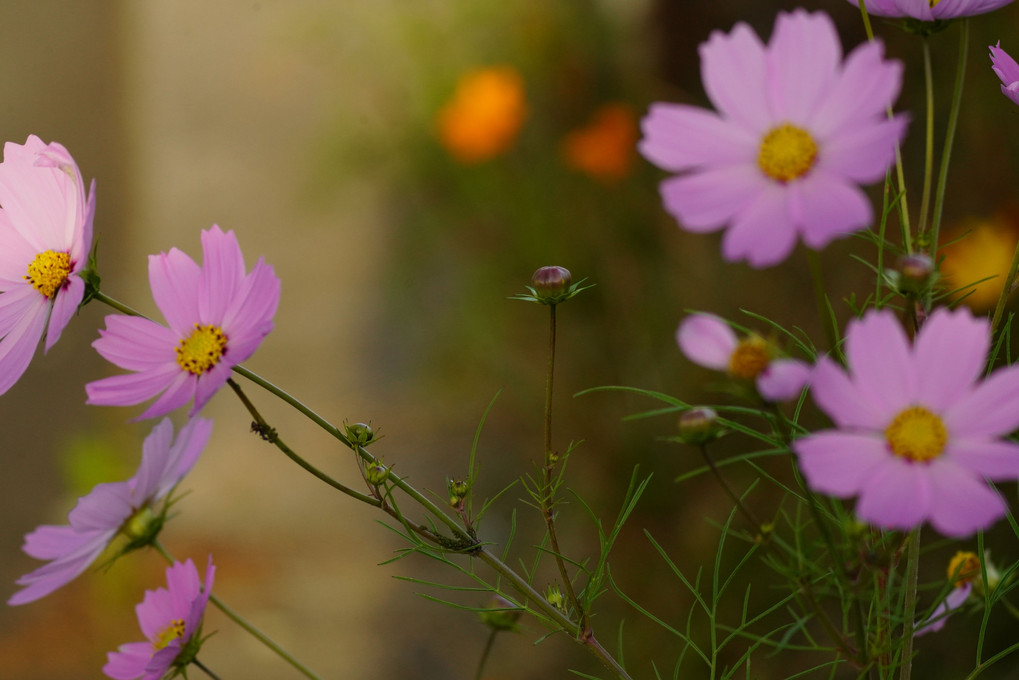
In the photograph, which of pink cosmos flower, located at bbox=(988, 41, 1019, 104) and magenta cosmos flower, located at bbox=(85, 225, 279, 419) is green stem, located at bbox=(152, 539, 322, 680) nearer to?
magenta cosmos flower, located at bbox=(85, 225, 279, 419)

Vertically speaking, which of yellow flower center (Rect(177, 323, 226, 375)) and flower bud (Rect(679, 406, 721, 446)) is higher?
yellow flower center (Rect(177, 323, 226, 375))

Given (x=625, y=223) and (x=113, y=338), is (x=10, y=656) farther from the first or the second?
(x=113, y=338)

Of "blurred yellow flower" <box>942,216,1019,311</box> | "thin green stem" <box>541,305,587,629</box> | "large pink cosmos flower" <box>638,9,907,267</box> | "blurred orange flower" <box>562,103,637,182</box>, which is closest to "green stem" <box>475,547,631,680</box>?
"thin green stem" <box>541,305,587,629</box>

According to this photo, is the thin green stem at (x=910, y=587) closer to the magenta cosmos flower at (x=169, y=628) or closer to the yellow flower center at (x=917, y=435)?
the yellow flower center at (x=917, y=435)

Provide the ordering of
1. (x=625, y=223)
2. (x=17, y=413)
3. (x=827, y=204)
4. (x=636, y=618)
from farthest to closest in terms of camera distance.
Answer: (x=17, y=413)
(x=625, y=223)
(x=636, y=618)
(x=827, y=204)

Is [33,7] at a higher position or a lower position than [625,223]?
higher

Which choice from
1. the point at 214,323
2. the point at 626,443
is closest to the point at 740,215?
the point at 214,323

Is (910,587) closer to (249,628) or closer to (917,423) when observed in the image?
(917,423)

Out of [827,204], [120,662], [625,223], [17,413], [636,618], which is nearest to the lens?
[827,204]
